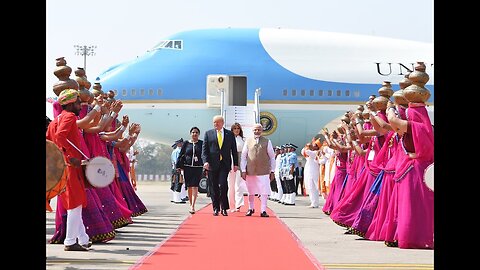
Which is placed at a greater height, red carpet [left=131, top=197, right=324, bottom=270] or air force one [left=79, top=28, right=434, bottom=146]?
air force one [left=79, top=28, right=434, bottom=146]

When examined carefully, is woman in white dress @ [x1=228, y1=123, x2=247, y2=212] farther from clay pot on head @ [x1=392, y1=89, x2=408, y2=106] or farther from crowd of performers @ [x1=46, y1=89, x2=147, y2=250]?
clay pot on head @ [x1=392, y1=89, x2=408, y2=106]

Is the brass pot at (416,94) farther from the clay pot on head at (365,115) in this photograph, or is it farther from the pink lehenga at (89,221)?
the pink lehenga at (89,221)

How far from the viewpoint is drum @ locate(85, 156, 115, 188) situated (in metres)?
8.44

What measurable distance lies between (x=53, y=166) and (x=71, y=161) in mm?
1998

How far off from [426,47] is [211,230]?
2033 cm

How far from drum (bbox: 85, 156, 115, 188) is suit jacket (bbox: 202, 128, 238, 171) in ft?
19.2

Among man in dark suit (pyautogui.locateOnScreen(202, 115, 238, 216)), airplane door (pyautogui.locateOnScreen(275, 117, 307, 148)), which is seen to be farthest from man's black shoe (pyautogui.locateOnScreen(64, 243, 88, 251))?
airplane door (pyautogui.locateOnScreen(275, 117, 307, 148))

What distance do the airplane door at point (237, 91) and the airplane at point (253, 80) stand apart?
0.11ft

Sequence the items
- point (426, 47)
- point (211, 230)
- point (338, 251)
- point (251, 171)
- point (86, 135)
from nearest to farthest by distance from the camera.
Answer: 1. point (338, 251)
2. point (86, 135)
3. point (211, 230)
4. point (251, 171)
5. point (426, 47)

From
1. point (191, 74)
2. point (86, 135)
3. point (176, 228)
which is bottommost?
point (176, 228)

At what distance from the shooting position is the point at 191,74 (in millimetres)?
27594

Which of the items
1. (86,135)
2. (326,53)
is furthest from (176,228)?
(326,53)

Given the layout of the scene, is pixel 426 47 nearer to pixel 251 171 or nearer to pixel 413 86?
pixel 251 171

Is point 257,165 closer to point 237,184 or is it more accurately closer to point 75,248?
point 237,184
